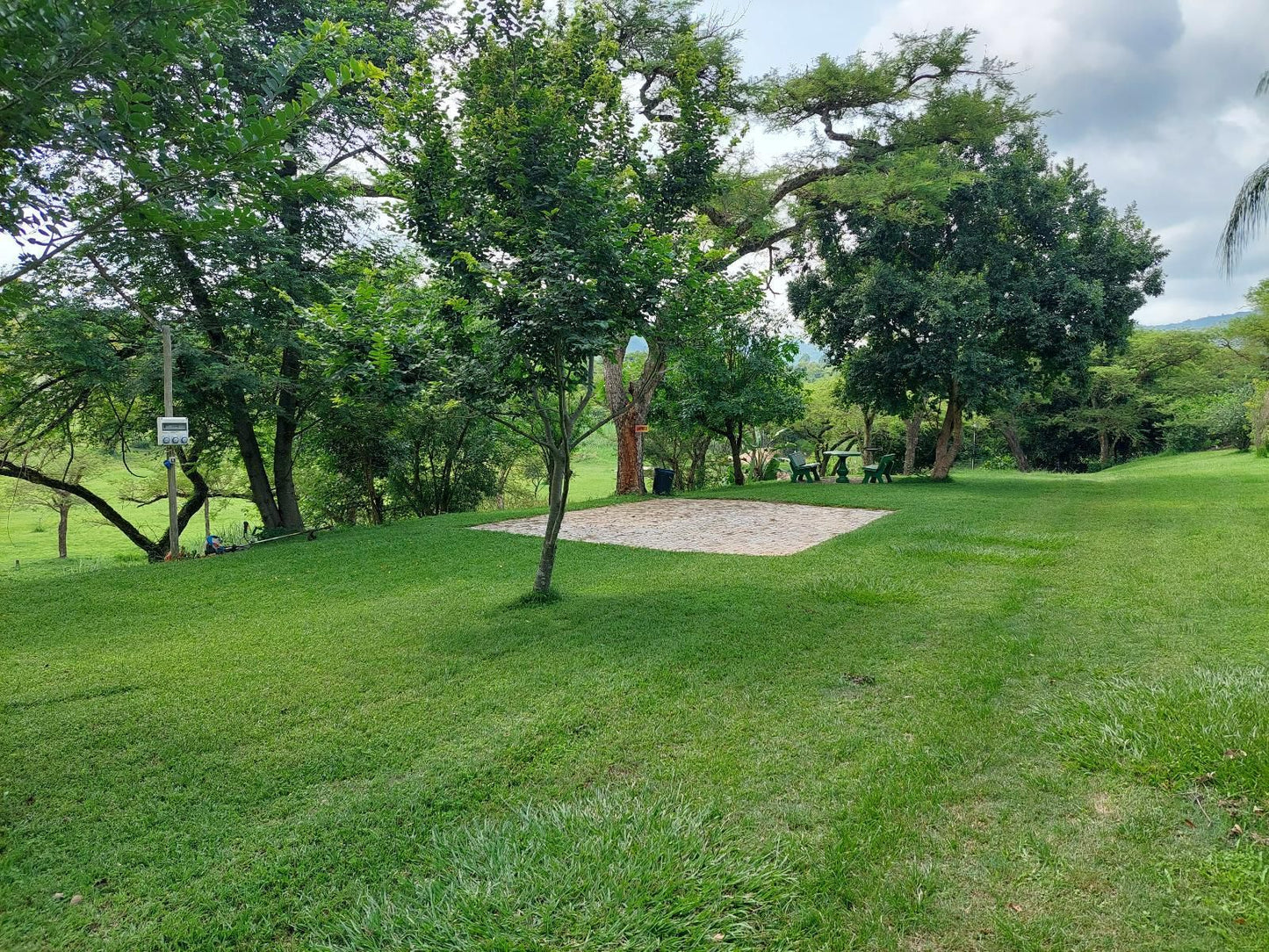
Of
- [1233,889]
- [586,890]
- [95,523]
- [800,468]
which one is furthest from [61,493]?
[1233,889]

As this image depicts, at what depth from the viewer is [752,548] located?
→ 7336 millimetres

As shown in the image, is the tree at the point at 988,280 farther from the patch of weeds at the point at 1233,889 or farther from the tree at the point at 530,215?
the patch of weeds at the point at 1233,889

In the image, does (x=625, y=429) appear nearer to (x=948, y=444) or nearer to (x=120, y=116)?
(x=948, y=444)

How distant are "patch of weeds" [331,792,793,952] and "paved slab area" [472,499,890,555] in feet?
16.4

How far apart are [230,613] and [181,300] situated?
6803mm

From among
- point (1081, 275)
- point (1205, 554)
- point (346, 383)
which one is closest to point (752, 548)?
point (1205, 554)

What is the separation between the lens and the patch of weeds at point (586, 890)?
1.75 m

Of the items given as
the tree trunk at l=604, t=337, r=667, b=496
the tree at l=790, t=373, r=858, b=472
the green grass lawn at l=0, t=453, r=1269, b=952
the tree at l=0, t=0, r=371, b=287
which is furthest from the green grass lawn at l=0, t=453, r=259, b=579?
the tree at l=790, t=373, r=858, b=472

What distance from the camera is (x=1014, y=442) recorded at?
31.0 m

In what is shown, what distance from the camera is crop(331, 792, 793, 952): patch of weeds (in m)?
1.75

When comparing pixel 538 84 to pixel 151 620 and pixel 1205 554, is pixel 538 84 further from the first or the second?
pixel 1205 554

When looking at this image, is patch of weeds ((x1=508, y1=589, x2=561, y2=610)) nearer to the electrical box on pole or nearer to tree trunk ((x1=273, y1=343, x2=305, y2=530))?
the electrical box on pole

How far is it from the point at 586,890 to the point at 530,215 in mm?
4178

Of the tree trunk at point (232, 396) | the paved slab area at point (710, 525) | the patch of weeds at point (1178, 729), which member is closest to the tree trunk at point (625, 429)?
the paved slab area at point (710, 525)
